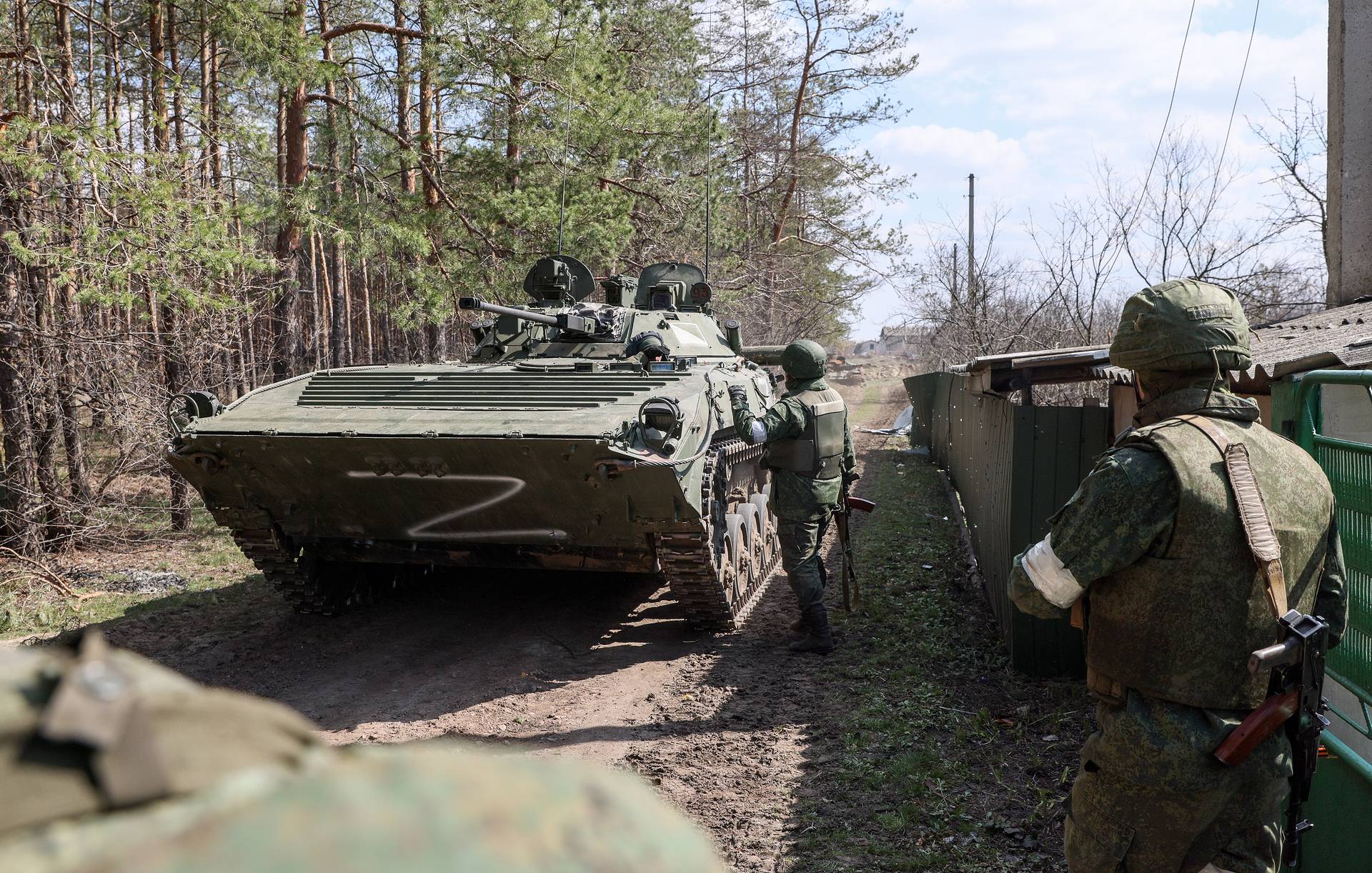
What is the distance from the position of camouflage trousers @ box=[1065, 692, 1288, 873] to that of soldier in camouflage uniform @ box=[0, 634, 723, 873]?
2025mm

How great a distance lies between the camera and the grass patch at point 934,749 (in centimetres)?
387

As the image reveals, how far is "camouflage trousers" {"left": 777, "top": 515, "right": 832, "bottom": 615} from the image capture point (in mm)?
6422

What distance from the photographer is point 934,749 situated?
4789 millimetres

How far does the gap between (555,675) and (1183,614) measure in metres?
4.22

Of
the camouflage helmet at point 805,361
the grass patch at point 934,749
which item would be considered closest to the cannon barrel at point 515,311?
the camouflage helmet at point 805,361

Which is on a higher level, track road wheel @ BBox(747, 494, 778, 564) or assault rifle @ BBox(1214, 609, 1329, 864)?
assault rifle @ BBox(1214, 609, 1329, 864)

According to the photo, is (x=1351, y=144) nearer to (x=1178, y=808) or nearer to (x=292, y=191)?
(x=1178, y=808)

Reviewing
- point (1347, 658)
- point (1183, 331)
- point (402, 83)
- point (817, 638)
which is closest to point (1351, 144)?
point (817, 638)

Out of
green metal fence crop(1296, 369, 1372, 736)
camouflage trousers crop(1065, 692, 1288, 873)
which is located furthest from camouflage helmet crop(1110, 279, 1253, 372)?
camouflage trousers crop(1065, 692, 1288, 873)

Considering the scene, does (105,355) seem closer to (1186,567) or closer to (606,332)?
(606,332)

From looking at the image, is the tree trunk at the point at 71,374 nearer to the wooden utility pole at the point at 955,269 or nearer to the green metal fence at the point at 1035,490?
the green metal fence at the point at 1035,490

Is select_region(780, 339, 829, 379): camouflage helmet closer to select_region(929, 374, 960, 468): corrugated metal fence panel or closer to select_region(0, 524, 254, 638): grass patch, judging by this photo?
select_region(0, 524, 254, 638): grass patch

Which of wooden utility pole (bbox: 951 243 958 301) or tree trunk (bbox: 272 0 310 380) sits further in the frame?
wooden utility pole (bbox: 951 243 958 301)

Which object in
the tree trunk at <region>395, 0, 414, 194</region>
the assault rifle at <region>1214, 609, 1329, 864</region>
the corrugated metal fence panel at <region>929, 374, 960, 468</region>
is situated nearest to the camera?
the assault rifle at <region>1214, 609, 1329, 864</region>
